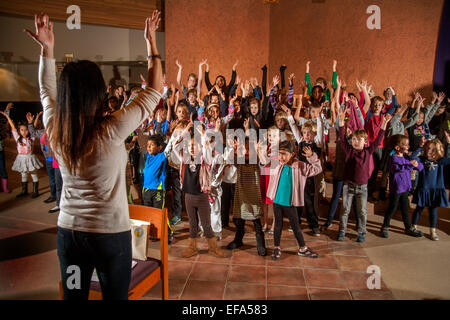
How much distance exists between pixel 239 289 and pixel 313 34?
20.2 ft

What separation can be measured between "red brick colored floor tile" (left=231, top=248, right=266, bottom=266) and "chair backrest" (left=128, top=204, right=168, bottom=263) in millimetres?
1268

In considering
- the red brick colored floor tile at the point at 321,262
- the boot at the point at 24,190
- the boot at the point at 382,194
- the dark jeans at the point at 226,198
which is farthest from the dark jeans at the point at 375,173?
the boot at the point at 24,190

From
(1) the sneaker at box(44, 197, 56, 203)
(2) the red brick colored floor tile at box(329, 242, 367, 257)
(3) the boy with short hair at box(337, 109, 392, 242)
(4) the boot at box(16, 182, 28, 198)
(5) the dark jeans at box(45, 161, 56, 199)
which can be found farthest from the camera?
(4) the boot at box(16, 182, 28, 198)

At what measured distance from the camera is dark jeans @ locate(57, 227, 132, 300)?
1.28 m

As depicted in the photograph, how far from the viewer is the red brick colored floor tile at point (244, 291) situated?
2.71m

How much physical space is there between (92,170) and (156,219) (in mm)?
1044

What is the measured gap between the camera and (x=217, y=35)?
7.75 meters

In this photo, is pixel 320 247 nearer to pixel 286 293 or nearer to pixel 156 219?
pixel 286 293

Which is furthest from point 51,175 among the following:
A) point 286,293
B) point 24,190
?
point 286,293

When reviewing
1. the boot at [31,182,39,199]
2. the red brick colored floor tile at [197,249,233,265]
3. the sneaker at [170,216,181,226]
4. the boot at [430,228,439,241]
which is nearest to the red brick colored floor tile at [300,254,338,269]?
the red brick colored floor tile at [197,249,233,265]

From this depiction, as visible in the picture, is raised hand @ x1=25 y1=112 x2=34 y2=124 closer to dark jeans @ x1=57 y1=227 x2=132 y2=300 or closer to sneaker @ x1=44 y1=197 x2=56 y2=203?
sneaker @ x1=44 y1=197 x2=56 y2=203

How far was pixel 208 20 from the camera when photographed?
7.65m
